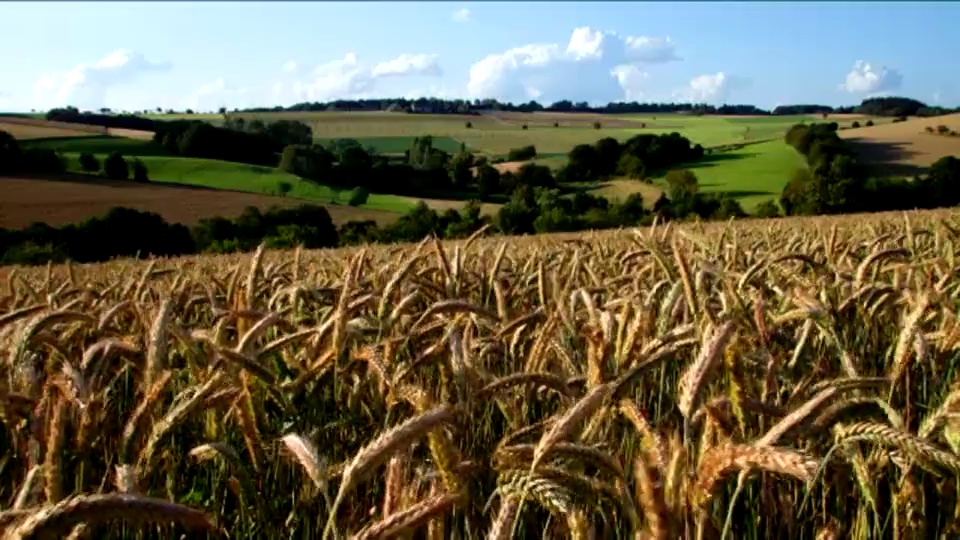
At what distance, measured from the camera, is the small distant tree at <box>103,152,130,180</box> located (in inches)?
2360

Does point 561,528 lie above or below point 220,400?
below

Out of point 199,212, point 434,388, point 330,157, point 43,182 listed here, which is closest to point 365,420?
point 434,388

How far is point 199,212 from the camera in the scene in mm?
49719

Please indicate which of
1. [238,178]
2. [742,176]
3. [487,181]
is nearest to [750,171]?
[742,176]

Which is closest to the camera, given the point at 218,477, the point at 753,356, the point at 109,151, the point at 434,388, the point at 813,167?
the point at 218,477

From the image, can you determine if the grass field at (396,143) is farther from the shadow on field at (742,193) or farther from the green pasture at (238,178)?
the shadow on field at (742,193)

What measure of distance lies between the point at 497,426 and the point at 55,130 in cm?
7957

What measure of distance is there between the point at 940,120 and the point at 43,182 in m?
66.8

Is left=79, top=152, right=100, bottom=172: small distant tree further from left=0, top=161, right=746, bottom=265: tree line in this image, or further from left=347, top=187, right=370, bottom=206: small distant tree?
left=0, top=161, right=746, bottom=265: tree line

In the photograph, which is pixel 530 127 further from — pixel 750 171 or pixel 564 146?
pixel 750 171

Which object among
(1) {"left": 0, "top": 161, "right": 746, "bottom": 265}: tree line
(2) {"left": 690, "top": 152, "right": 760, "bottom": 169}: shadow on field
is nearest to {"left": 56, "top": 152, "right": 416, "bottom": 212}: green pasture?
(1) {"left": 0, "top": 161, "right": 746, "bottom": 265}: tree line

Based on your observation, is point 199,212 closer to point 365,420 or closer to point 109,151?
point 109,151

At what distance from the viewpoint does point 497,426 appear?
3154mm

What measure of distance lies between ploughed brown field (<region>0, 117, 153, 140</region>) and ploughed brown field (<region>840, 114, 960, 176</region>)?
58442mm
